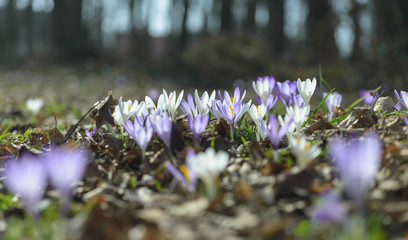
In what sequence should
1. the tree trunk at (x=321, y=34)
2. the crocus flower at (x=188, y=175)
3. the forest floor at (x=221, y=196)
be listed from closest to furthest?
the forest floor at (x=221, y=196)
the crocus flower at (x=188, y=175)
the tree trunk at (x=321, y=34)

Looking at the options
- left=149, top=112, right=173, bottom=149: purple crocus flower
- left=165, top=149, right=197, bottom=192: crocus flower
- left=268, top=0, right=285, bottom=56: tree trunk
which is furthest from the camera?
left=268, top=0, right=285, bottom=56: tree trunk

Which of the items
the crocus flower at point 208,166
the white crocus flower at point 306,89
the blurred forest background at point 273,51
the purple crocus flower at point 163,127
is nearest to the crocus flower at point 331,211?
the crocus flower at point 208,166

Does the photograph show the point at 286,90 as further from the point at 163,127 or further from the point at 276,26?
the point at 276,26

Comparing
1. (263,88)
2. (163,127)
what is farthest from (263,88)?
(163,127)

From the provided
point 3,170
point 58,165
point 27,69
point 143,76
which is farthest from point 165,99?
point 27,69

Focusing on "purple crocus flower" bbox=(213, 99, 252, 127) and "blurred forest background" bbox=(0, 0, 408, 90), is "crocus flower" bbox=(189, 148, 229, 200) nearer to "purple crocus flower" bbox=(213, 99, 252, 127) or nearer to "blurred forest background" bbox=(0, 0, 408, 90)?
"purple crocus flower" bbox=(213, 99, 252, 127)

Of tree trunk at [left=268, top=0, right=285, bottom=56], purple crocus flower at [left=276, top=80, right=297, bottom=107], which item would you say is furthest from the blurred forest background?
purple crocus flower at [left=276, top=80, right=297, bottom=107]

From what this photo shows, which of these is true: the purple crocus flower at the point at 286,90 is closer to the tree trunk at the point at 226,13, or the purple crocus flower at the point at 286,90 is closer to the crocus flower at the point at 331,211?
the crocus flower at the point at 331,211

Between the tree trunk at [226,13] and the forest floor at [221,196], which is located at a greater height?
the tree trunk at [226,13]

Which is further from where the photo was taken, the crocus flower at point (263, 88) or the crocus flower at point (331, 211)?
the crocus flower at point (263, 88)

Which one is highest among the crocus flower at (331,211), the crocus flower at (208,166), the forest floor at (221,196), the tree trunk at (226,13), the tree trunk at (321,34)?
the tree trunk at (226,13)
